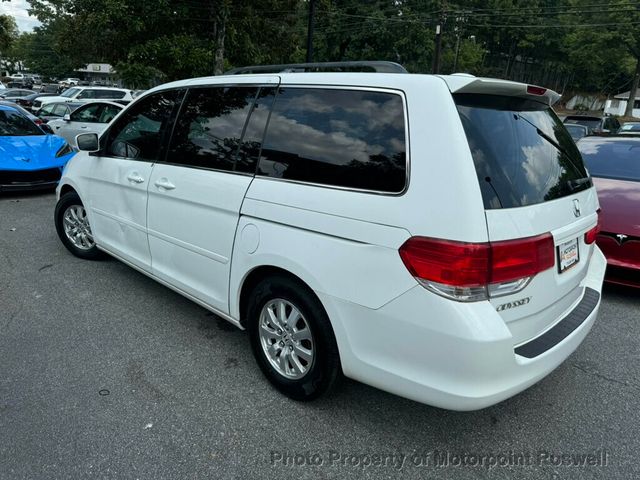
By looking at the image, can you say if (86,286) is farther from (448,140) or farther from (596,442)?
(596,442)

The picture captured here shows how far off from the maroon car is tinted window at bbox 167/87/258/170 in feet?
11.4

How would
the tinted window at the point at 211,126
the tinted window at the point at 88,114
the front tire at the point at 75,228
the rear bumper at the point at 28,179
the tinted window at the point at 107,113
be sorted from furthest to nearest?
1. the tinted window at the point at 88,114
2. the tinted window at the point at 107,113
3. the rear bumper at the point at 28,179
4. the front tire at the point at 75,228
5. the tinted window at the point at 211,126

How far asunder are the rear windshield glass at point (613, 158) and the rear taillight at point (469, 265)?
3480 millimetres

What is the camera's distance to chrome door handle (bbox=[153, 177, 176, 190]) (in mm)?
3376

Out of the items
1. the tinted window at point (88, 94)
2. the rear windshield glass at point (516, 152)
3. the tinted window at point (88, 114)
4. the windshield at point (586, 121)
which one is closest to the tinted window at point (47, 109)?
the tinted window at point (88, 114)

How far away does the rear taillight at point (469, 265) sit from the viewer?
6.59 ft

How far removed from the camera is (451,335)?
2023 mm

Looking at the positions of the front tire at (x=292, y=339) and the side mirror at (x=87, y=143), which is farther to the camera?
the side mirror at (x=87, y=143)

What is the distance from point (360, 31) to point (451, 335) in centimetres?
3374

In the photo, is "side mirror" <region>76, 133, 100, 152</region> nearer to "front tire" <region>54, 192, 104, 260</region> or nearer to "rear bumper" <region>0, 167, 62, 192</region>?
"front tire" <region>54, 192, 104, 260</region>

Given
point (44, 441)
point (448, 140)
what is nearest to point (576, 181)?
point (448, 140)

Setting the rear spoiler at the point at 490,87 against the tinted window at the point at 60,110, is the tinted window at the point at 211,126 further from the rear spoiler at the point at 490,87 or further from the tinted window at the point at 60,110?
the tinted window at the point at 60,110

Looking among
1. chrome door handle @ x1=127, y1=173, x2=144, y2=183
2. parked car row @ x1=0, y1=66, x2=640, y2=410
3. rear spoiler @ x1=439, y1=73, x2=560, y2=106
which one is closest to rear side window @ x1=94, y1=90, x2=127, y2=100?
chrome door handle @ x1=127, y1=173, x2=144, y2=183

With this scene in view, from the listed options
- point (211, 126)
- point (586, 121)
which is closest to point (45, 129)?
point (211, 126)
